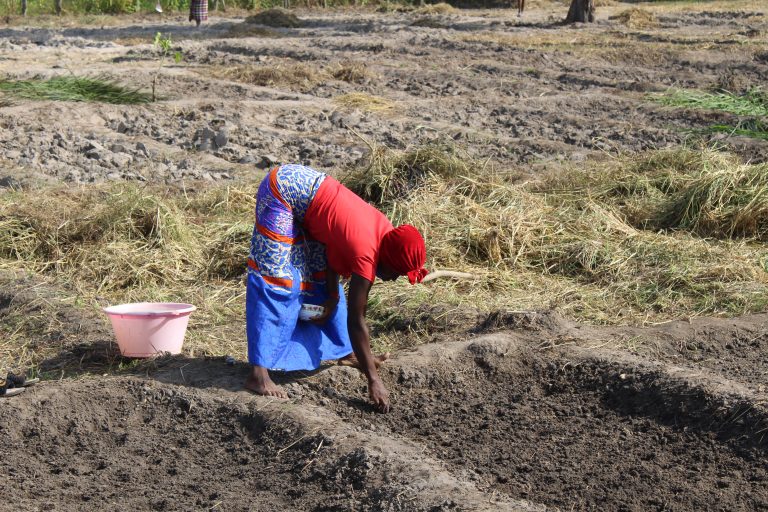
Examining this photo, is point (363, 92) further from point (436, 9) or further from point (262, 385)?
point (436, 9)

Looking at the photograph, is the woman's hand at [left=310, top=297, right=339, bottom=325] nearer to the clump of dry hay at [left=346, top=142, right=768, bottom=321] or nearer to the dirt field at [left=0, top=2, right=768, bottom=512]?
the dirt field at [left=0, top=2, right=768, bottom=512]

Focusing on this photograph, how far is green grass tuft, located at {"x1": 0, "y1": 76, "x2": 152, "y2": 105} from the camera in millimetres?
9531

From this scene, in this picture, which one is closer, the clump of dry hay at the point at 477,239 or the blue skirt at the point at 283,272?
the blue skirt at the point at 283,272

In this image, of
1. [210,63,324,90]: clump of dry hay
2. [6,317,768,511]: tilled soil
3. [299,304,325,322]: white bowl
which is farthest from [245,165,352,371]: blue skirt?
[210,63,324,90]: clump of dry hay

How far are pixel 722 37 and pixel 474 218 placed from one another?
11681 mm

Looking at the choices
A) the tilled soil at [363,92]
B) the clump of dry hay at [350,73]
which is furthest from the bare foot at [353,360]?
the clump of dry hay at [350,73]

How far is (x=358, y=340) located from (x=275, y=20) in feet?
52.8

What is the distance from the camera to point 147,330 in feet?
13.7

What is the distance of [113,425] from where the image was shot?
3758 mm

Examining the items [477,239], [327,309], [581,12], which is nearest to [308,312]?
[327,309]

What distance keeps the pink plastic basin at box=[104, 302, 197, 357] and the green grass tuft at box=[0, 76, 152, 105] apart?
5.80 metres

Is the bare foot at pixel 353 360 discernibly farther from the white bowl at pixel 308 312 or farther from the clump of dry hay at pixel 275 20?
the clump of dry hay at pixel 275 20

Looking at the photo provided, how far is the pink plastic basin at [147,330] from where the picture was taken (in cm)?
416

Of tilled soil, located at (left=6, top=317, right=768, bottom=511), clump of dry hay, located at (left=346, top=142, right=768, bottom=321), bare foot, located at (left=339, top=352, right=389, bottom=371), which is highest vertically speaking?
clump of dry hay, located at (left=346, top=142, right=768, bottom=321)
